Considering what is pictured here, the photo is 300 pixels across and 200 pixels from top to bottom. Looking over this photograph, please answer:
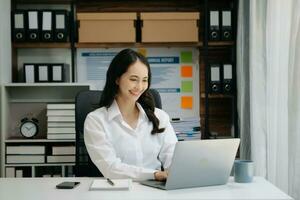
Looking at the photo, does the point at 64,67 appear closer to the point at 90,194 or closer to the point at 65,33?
the point at 65,33

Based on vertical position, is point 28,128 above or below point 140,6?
below

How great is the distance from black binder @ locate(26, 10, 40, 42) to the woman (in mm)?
1438

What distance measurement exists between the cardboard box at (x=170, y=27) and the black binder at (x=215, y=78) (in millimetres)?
274

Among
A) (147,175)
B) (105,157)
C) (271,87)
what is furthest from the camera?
(271,87)

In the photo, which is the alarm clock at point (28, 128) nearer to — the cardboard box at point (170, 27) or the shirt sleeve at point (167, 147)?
the cardboard box at point (170, 27)

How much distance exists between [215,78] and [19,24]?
1.58m

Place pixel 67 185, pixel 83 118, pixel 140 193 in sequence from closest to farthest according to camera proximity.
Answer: pixel 140 193, pixel 67 185, pixel 83 118

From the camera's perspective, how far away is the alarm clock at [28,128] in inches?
132

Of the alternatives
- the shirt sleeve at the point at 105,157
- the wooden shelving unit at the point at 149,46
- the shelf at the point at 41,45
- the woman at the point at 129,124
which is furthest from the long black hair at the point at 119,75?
the shelf at the point at 41,45

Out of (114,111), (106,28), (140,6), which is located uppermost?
(140,6)

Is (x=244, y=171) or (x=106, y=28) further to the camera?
(x=106, y=28)

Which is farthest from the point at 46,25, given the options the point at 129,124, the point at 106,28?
the point at 129,124

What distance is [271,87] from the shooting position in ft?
8.66

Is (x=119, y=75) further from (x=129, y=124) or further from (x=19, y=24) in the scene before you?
(x=19, y=24)
